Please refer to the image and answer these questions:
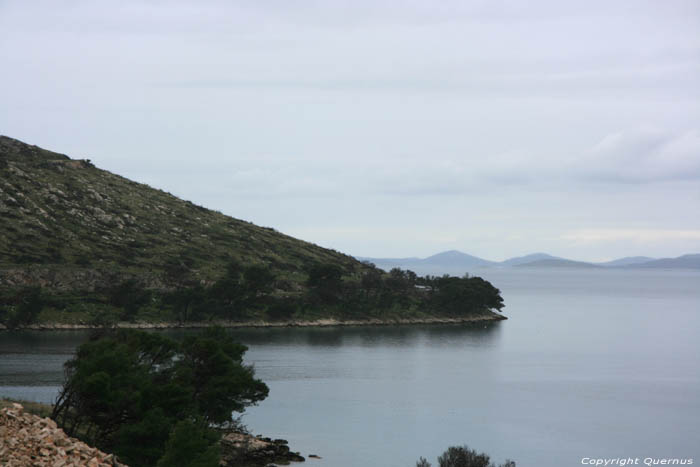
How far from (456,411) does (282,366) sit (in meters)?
29.5

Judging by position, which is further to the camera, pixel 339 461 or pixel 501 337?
pixel 501 337

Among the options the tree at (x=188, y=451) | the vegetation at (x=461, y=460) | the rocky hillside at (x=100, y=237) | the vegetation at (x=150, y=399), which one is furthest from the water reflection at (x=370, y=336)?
the tree at (x=188, y=451)

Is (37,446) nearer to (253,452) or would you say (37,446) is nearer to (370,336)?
(253,452)

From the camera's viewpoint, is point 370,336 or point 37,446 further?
point 370,336

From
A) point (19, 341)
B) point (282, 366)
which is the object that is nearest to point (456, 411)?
point (282, 366)

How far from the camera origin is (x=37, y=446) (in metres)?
29.8

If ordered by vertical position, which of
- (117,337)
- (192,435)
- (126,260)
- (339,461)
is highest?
(126,260)

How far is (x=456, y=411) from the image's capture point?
249 feet

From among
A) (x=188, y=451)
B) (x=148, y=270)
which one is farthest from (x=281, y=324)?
(x=188, y=451)

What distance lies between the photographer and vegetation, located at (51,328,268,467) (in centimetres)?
3822

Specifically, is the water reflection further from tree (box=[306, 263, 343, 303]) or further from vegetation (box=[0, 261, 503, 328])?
tree (box=[306, 263, 343, 303])

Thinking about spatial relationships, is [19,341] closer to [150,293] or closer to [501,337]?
[150,293]

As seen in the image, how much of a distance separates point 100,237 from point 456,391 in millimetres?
98501

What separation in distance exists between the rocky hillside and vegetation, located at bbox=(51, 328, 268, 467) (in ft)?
294
